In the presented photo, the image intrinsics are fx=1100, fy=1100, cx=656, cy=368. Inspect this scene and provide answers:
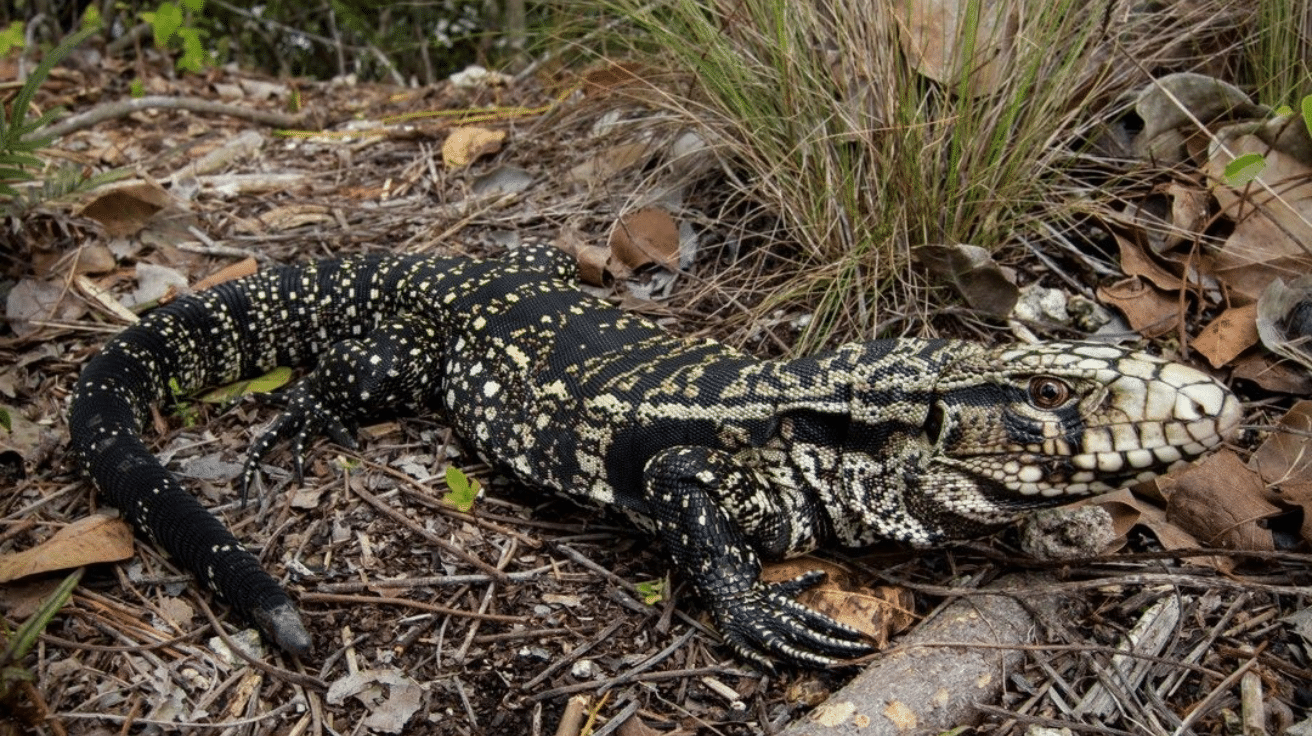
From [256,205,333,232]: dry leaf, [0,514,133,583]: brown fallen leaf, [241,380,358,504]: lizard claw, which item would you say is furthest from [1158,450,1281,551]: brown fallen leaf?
[256,205,333,232]: dry leaf

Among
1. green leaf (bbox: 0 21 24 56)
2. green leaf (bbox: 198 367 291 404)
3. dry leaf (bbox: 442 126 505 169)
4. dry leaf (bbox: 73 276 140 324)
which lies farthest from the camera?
green leaf (bbox: 0 21 24 56)

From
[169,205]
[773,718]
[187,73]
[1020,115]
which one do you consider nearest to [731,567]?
[773,718]

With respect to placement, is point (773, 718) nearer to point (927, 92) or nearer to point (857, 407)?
point (857, 407)

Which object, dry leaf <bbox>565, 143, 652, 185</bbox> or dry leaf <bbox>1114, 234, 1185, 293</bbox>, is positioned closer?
dry leaf <bbox>1114, 234, 1185, 293</bbox>

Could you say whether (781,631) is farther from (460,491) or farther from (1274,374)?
(1274,374)

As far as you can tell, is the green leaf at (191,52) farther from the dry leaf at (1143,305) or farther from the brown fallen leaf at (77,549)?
the dry leaf at (1143,305)

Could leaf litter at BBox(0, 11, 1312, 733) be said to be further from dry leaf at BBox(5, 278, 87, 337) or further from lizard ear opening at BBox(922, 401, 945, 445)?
lizard ear opening at BBox(922, 401, 945, 445)
